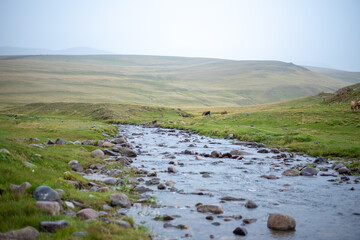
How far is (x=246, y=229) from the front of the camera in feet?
33.2

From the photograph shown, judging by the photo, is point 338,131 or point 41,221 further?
point 338,131

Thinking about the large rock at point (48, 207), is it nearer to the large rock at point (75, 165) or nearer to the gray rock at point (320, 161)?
the large rock at point (75, 165)

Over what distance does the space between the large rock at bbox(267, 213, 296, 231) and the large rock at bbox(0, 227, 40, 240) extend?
7701 millimetres

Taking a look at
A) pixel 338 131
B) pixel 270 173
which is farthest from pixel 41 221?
pixel 338 131

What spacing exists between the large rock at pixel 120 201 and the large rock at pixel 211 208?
300 centimetres

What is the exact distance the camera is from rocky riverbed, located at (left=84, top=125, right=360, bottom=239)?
1026 centimetres

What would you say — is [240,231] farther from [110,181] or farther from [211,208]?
[110,181]

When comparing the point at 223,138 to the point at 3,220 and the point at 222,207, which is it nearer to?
the point at 222,207

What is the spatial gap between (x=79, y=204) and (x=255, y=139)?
2826 centimetres

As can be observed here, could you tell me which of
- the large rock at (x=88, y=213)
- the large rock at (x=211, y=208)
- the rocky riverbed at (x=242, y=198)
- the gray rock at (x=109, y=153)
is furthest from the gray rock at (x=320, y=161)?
the large rock at (x=88, y=213)

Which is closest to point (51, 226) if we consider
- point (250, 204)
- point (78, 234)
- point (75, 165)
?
point (78, 234)

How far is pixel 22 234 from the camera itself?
7.39 meters

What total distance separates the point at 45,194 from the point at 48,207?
92 cm

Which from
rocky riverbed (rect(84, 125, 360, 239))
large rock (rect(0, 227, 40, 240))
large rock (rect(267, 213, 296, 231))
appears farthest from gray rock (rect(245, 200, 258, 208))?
large rock (rect(0, 227, 40, 240))
